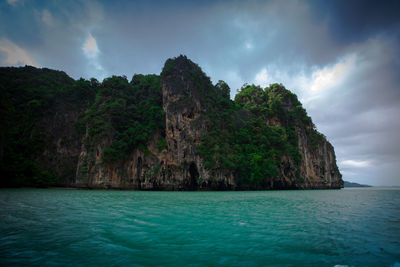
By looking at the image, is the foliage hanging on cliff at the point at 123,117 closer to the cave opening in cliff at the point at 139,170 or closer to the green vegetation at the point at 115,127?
the green vegetation at the point at 115,127

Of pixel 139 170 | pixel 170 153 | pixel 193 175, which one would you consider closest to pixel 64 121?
pixel 139 170

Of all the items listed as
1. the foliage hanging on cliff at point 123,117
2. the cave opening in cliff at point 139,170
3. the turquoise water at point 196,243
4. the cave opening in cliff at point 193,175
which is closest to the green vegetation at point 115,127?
the foliage hanging on cliff at point 123,117

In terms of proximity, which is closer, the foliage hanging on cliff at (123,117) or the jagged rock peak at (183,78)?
the foliage hanging on cliff at (123,117)

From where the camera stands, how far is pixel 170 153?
31828 mm

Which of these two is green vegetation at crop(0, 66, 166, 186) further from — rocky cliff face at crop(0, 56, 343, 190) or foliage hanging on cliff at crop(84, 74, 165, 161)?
rocky cliff face at crop(0, 56, 343, 190)

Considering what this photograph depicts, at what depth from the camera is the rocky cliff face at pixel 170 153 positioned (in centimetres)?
3095

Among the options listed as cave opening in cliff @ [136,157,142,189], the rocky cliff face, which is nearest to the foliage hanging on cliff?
the rocky cliff face

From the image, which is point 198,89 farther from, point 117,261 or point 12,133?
point 117,261

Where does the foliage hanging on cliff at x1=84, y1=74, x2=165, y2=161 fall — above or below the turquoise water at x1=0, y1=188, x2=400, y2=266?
above

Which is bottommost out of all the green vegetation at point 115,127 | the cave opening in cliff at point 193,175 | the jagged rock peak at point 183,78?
the cave opening in cliff at point 193,175

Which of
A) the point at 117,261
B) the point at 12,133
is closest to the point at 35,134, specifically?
the point at 12,133

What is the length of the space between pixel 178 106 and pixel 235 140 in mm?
12449

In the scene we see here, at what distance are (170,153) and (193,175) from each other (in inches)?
216

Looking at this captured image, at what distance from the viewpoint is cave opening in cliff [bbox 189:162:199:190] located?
3159 cm
